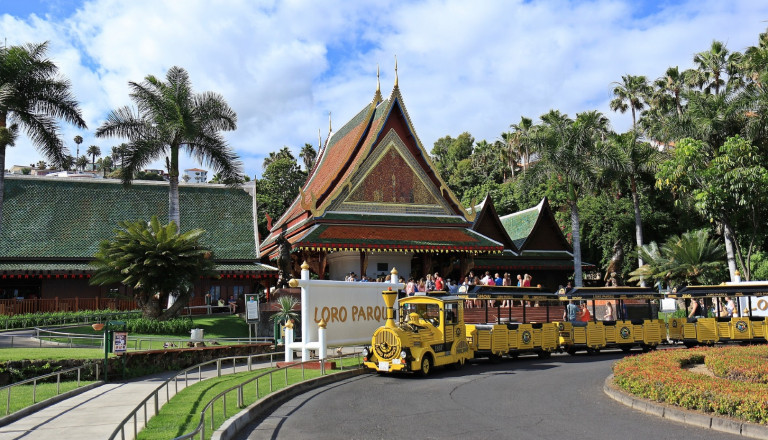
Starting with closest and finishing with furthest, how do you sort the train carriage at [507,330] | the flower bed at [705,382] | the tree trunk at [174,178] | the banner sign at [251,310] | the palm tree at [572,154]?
the flower bed at [705,382] < the train carriage at [507,330] < the banner sign at [251,310] < the tree trunk at [174,178] < the palm tree at [572,154]

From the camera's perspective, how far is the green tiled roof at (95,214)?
1335 inches

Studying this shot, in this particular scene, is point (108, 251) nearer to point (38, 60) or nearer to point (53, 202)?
point (38, 60)

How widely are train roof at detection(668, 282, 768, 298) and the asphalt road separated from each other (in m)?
8.71

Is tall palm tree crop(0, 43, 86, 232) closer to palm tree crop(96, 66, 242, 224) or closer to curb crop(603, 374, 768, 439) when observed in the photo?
palm tree crop(96, 66, 242, 224)

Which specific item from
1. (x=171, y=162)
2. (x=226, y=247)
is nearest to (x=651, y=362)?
(x=171, y=162)

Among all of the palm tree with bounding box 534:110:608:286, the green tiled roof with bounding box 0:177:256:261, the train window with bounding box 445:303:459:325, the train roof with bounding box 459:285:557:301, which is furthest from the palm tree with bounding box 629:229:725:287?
the green tiled roof with bounding box 0:177:256:261

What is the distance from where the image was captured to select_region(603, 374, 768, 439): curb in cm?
885

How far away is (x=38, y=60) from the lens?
25.9 metres

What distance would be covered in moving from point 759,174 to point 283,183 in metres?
39.7

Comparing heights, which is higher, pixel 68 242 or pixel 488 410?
→ pixel 68 242

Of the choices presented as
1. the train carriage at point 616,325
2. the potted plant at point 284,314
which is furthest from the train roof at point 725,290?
the potted plant at point 284,314

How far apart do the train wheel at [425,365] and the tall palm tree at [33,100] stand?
1920cm

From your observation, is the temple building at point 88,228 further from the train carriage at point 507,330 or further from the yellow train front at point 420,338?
the yellow train front at point 420,338

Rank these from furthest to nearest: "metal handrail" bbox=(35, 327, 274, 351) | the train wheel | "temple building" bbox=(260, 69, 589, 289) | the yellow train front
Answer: "temple building" bbox=(260, 69, 589, 289)
"metal handrail" bbox=(35, 327, 274, 351)
the train wheel
the yellow train front
